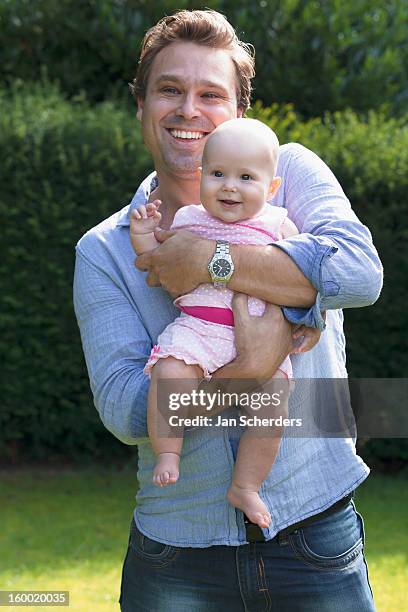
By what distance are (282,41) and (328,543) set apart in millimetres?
6709

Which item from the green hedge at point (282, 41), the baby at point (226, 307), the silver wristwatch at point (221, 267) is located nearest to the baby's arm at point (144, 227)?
the baby at point (226, 307)

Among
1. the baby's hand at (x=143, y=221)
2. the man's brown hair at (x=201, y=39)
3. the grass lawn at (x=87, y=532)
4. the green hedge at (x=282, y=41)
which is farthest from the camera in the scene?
the green hedge at (x=282, y=41)

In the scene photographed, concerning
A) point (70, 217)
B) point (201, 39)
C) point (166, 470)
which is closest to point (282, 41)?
point (70, 217)

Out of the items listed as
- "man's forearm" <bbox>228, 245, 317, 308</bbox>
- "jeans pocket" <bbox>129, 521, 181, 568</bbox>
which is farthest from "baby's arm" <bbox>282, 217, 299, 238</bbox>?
"jeans pocket" <bbox>129, 521, 181, 568</bbox>

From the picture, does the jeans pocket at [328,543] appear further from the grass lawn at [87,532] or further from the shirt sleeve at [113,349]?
the grass lawn at [87,532]

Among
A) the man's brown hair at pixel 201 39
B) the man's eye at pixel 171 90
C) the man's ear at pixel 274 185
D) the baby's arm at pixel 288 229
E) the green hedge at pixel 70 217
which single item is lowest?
the green hedge at pixel 70 217

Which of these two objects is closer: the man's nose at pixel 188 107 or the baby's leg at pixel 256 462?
the baby's leg at pixel 256 462

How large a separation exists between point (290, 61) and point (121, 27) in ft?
4.65

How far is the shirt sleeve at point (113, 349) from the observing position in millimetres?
2512

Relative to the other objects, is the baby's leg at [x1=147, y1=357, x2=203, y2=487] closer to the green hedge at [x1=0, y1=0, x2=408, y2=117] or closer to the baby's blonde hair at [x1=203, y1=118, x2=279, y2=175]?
the baby's blonde hair at [x1=203, y1=118, x2=279, y2=175]

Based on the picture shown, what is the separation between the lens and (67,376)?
6.83 metres

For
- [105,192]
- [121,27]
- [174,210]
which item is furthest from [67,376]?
[174,210]

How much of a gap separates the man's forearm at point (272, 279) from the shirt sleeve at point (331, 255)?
2 centimetres

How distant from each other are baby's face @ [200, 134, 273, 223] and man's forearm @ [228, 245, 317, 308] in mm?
120
